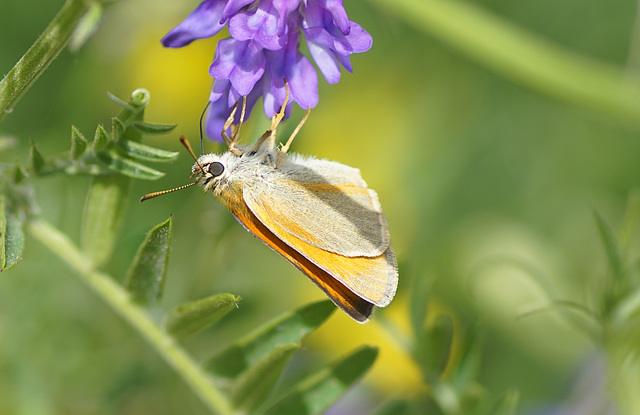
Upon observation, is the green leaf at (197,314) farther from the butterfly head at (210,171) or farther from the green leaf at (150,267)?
the butterfly head at (210,171)

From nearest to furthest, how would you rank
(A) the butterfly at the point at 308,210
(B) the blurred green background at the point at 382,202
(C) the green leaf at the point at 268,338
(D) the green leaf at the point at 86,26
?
(D) the green leaf at the point at 86,26 → (C) the green leaf at the point at 268,338 → (A) the butterfly at the point at 308,210 → (B) the blurred green background at the point at 382,202

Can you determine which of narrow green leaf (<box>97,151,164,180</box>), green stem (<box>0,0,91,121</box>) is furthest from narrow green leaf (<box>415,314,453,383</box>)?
green stem (<box>0,0,91,121</box>)

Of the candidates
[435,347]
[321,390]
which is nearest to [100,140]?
[321,390]

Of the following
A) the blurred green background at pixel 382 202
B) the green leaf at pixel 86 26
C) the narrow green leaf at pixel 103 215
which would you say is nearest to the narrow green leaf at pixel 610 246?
the blurred green background at pixel 382 202

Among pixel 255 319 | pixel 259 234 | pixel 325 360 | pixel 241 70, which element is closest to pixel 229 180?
pixel 259 234

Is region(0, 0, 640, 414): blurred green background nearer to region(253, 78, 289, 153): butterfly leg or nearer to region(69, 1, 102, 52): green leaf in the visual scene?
region(253, 78, 289, 153): butterfly leg

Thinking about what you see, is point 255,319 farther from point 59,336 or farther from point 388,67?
point 388,67
